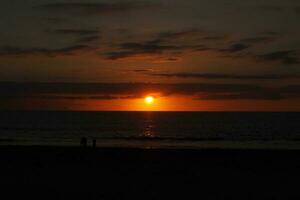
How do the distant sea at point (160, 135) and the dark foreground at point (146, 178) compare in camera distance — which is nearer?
the dark foreground at point (146, 178)

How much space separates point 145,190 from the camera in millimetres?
13258

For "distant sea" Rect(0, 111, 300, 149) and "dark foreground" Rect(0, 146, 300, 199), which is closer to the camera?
"dark foreground" Rect(0, 146, 300, 199)

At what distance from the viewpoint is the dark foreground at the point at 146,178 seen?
12680 mm

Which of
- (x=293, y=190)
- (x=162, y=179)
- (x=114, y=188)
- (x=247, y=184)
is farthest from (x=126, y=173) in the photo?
(x=293, y=190)

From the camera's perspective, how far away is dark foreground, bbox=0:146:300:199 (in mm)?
12680

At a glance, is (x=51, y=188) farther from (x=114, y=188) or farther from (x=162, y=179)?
(x=162, y=179)

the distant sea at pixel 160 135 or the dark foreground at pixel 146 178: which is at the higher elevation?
the distant sea at pixel 160 135

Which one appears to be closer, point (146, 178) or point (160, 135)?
point (146, 178)

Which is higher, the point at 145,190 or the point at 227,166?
the point at 227,166

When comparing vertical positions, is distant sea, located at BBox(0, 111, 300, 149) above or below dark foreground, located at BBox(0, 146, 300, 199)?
above

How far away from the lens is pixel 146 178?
15.6 m

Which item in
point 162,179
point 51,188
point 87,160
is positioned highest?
point 87,160

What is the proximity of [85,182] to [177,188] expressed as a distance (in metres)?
2.94

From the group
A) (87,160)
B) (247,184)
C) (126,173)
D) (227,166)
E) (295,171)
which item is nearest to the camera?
(247,184)
